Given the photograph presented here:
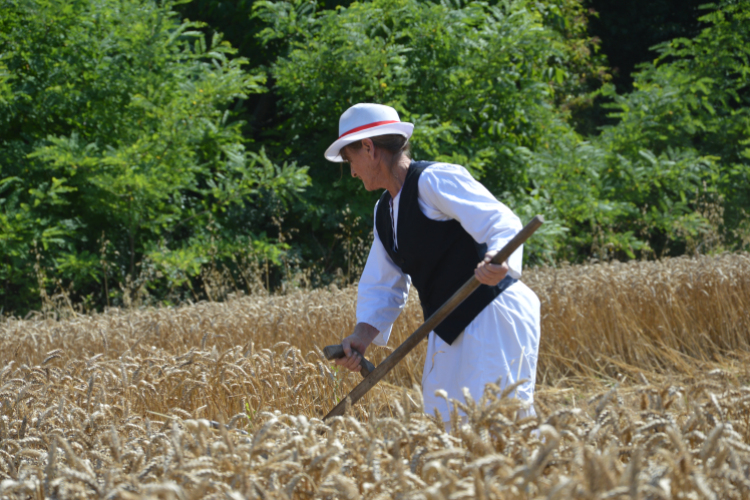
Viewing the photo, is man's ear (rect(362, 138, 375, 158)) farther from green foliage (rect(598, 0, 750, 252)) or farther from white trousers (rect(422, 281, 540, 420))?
green foliage (rect(598, 0, 750, 252))

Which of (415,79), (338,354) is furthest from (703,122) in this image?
(338,354)

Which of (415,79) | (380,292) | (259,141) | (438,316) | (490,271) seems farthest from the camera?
(259,141)

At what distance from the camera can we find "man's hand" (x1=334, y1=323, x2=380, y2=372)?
2.51 meters

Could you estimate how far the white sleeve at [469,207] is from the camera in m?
2.09

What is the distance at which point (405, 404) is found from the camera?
4.85 feet

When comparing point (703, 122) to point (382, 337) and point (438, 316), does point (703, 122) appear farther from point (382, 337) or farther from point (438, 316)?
point (438, 316)

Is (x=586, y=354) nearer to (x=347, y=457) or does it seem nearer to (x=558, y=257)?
(x=347, y=457)

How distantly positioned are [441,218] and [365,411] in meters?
0.92

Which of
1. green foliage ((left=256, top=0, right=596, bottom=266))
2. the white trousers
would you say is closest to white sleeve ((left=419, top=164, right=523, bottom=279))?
the white trousers

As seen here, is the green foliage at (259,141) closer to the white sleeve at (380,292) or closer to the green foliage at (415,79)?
the green foliage at (415,79)

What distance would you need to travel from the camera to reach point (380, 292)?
264 cm

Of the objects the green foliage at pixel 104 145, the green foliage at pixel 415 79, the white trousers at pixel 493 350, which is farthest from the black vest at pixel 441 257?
the green foliage at pixel 415 79

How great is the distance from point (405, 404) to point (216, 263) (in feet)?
23.2

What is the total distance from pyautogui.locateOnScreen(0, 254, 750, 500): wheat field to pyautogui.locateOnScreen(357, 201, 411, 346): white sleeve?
0.35 m
